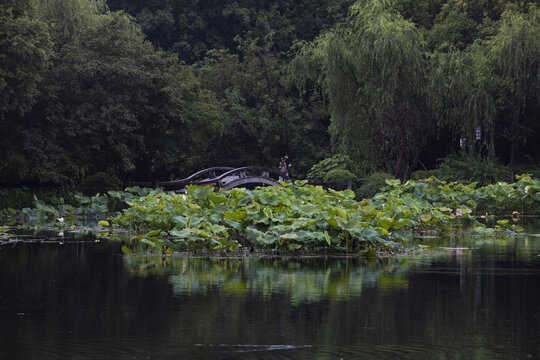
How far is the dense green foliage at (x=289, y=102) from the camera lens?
2752 centimetres

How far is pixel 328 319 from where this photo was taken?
7.34m

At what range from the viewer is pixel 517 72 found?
30172 mm

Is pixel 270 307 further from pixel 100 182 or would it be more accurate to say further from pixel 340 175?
pixel 340 175

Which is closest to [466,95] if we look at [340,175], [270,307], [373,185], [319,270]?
[373,185]

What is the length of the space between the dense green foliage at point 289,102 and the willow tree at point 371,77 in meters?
0.05

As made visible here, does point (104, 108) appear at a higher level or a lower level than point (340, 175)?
higher

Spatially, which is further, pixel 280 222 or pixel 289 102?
pixel 289 102

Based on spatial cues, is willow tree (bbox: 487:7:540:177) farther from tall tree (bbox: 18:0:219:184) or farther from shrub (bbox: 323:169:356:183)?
tall tree (bbox: 18:0:219:184)

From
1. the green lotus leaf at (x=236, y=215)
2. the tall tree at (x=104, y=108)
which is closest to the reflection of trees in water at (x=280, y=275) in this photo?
the green lotus leaf at (x=236, y=215)

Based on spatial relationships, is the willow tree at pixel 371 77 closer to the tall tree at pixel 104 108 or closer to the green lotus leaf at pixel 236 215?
the tall tree at pixel 104 108

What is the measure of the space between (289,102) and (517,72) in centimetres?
1220

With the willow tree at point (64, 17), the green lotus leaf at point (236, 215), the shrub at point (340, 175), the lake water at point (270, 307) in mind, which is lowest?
the lake water at point (270, 307)

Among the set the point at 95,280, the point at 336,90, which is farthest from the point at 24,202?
the point at 95,280

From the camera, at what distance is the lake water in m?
6.22
